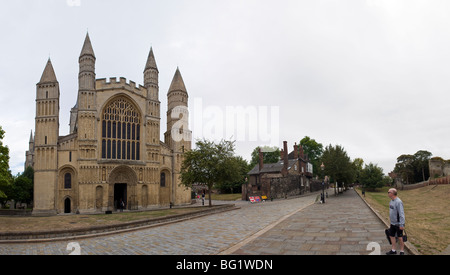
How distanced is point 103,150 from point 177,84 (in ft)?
56.3

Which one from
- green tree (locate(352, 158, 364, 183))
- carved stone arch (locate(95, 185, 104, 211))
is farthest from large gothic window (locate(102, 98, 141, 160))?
green tree (locate(352, 158, 364, 183))

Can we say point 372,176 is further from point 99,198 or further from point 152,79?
point 99,198

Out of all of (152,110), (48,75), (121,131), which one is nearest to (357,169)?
(152,110)

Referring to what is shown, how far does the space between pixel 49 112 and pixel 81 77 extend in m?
5.83

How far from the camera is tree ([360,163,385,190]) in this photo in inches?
2306

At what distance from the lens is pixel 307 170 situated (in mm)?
65438

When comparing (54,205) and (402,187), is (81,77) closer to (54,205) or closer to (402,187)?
(54,205)

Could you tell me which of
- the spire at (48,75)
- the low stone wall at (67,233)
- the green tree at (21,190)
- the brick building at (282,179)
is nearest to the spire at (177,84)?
the spire at (48,75)

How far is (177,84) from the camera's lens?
45.4 metres

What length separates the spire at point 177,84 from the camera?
45094mm

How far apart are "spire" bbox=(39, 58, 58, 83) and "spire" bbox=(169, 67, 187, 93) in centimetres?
1710

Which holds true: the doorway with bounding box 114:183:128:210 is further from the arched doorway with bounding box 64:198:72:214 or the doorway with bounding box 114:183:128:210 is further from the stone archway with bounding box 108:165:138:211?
the arched doorway with bounding box 64:198:72:214
